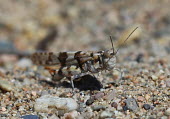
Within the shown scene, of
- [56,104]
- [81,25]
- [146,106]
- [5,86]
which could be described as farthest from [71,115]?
[81,25]

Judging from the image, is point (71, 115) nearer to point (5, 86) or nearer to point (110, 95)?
point (110, 95)

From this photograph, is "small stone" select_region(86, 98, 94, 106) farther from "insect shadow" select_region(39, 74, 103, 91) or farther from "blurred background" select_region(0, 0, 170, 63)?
"blurred background" select_region(0, 0, 170, 63)

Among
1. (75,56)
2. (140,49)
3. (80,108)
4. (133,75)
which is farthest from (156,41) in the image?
(80,108)

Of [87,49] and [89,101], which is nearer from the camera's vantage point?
[89,101]

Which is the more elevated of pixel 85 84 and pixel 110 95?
pixel 85 84

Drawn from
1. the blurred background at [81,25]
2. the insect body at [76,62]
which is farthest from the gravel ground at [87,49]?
the insect body at [76,62]

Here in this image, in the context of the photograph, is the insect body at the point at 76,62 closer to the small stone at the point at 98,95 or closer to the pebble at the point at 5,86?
the small stone at the point at 98,95
